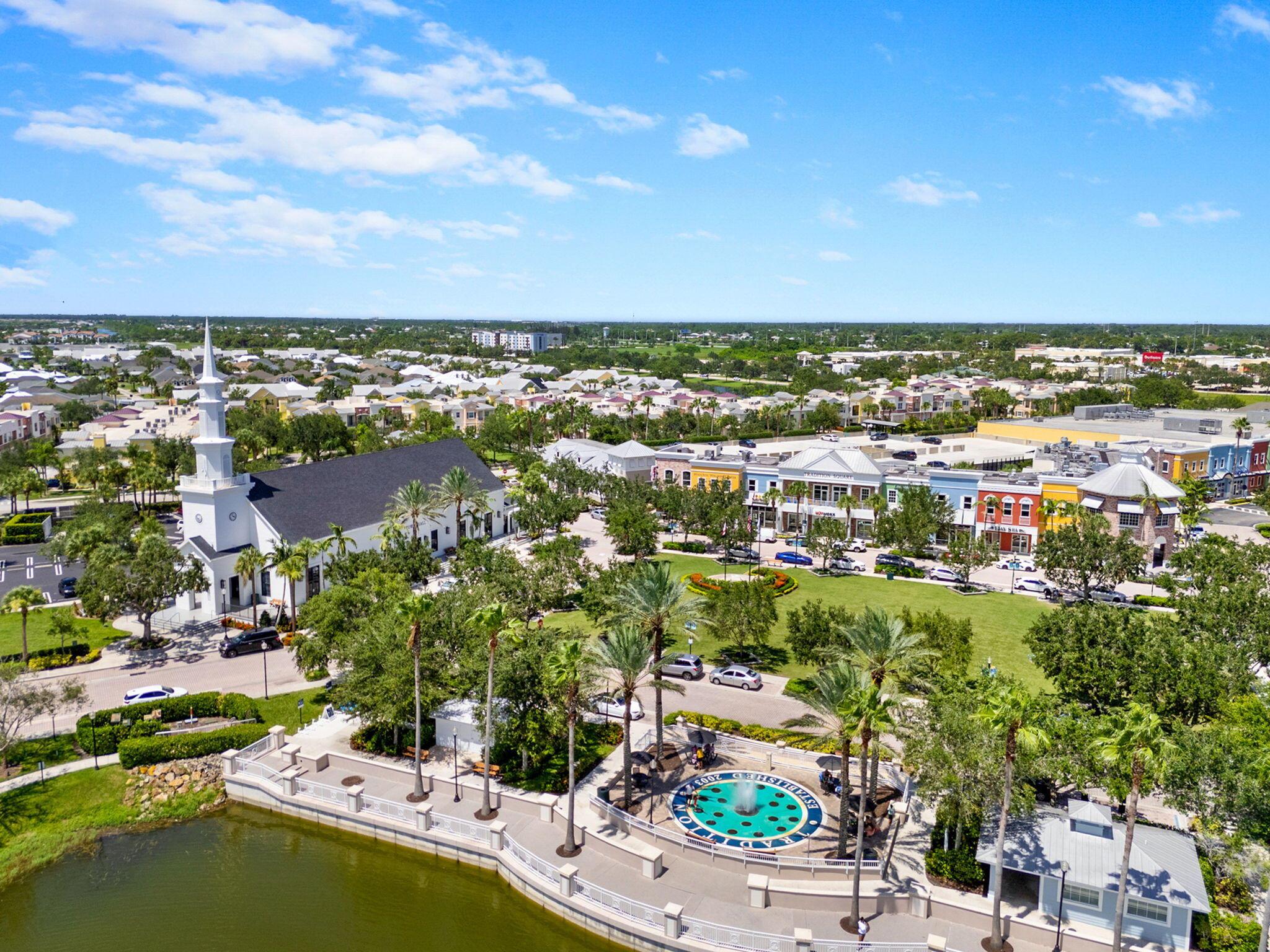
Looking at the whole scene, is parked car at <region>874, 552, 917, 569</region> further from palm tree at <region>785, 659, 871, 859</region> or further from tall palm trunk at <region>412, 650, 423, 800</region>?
tall palm trunk at <region>412, 650, 423, 800</region>

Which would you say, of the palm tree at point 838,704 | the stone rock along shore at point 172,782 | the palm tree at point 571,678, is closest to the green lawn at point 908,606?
the palm tree at point 838,704

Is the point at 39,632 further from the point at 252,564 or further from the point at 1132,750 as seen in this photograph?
the point at 1132,750

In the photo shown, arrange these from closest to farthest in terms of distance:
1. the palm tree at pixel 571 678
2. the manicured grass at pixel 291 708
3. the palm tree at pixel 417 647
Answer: the palm tree at pixel 571 678 < the palm tree at pixel 417 647 < the manicured grass at pixel 291 708

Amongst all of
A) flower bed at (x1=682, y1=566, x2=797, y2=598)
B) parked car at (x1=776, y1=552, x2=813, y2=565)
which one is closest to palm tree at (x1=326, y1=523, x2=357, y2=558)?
flower bed at (x1=682, y1=566, x2=797, y2=598)

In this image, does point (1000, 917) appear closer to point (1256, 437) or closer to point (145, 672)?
point (145, 672)

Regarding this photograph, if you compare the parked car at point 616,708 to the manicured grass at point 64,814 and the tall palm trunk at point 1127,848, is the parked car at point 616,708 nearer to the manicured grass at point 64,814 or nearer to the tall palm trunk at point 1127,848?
the manicured grass at point 64,814

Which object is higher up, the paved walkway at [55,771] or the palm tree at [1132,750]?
the palm tree at [1132,750]

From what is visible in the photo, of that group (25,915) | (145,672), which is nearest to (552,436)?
(145,672)
